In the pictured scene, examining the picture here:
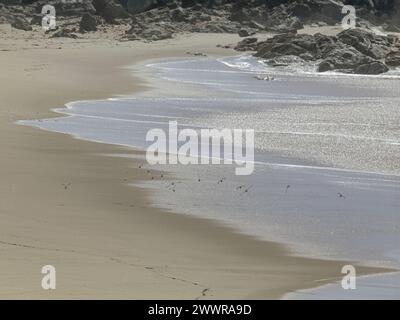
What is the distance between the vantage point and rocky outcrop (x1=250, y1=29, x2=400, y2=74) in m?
29.0

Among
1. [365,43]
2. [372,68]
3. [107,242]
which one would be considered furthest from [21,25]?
[107,242]

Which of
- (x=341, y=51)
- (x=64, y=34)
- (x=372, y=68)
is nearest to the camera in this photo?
(x=372, y=68)

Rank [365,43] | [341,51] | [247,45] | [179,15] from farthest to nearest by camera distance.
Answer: [179,15], [247,45], [365,43], [341,51]

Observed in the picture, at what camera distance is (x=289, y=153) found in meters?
13.4

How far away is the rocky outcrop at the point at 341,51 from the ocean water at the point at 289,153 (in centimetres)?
267

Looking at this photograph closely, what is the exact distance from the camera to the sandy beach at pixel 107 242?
6805 millimetres

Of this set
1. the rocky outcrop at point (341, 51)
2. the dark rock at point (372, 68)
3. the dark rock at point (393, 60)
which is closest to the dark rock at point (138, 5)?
the rocky outcrop at point (341, 51)

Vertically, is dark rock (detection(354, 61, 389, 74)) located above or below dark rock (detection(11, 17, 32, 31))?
below

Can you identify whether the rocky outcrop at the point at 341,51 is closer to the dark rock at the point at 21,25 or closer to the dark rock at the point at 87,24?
the dark rock at the point at 87,24

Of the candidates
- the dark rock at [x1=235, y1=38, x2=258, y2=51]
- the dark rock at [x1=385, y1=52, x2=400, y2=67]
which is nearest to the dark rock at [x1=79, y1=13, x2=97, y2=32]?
the dark rock at [x1=235, y1=38, x2=258, y2=51]

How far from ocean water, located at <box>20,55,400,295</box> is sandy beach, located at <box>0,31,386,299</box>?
0.39 meters

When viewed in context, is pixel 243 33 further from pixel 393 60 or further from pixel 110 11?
pixel 393 60

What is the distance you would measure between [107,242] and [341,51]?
23.0m

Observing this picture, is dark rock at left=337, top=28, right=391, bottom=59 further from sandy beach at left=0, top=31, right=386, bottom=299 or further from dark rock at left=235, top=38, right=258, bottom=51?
sandy beach at left=0, top=31, right=386, bottom=299
